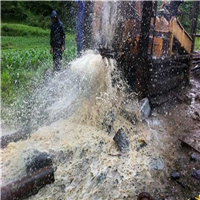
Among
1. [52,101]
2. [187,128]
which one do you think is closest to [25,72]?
[52,101]

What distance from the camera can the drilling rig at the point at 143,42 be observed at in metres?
4.99

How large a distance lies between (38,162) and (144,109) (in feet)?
8.33

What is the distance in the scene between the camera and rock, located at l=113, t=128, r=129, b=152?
4.16 m

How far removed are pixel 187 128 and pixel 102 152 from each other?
2.23 metres

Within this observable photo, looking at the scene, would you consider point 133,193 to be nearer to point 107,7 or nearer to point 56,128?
point 56,128

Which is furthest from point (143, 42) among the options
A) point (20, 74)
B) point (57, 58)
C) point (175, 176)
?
point (20, 74)

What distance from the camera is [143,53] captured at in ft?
16.2

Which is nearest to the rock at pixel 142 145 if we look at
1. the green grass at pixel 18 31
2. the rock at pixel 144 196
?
the rock at pixel 144 196

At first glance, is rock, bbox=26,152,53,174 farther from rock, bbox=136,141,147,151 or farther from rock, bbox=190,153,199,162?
rock, bbox=190,153,199,162

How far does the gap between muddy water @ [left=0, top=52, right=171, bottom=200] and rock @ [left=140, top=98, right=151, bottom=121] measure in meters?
0.14

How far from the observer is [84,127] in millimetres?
4621

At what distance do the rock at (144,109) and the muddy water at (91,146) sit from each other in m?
0.14

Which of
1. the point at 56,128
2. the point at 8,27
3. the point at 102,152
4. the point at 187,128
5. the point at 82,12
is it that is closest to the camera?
the point at 102,152

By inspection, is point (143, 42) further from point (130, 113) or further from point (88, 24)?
point (88, 24)
